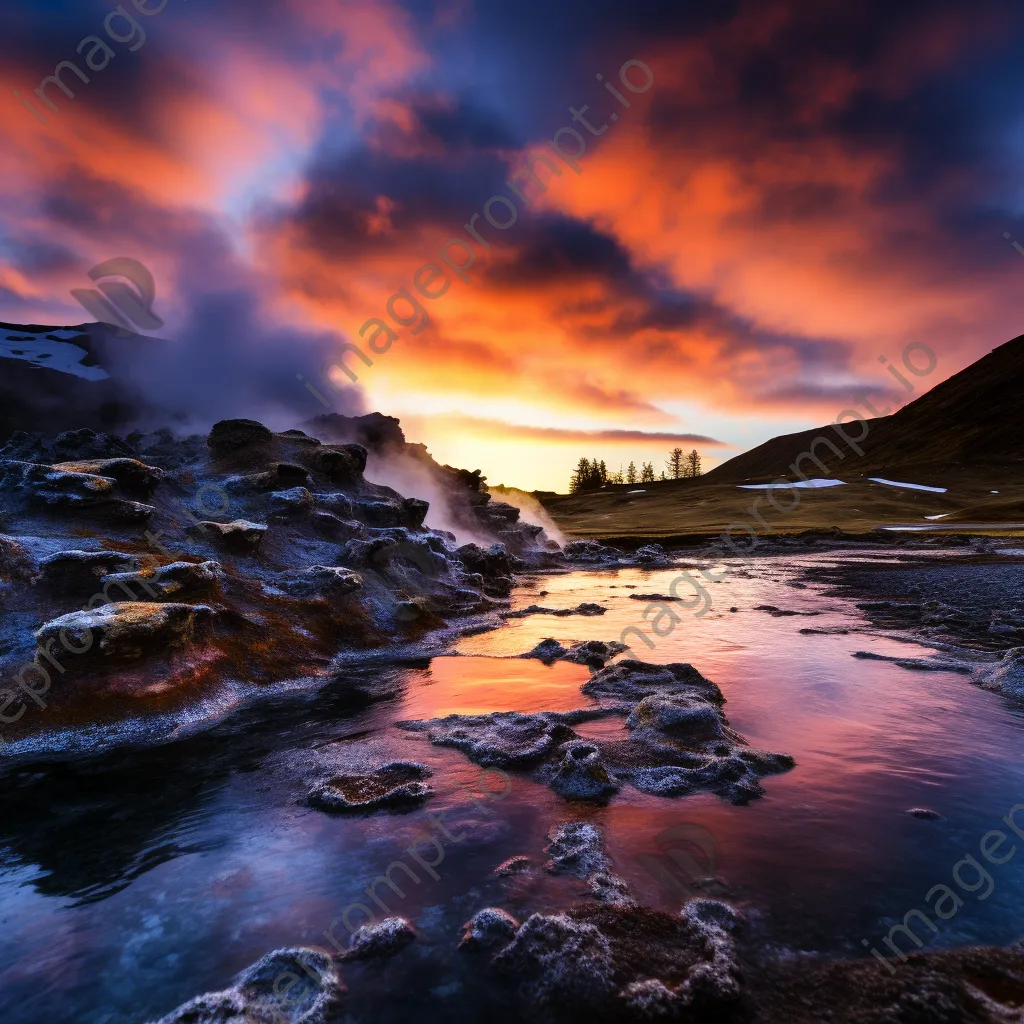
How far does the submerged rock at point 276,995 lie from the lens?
17.9 feet

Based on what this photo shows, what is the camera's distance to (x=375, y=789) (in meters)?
10.0

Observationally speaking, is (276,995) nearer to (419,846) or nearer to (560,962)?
(419,846)

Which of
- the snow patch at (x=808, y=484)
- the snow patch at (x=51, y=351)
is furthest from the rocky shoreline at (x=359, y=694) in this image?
the snow patch at (x=808, y=484)

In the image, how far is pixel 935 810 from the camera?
29.4 feet

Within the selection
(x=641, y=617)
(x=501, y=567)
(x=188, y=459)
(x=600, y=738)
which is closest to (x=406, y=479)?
(x=501, y=567)

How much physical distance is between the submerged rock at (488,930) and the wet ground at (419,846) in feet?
0.64

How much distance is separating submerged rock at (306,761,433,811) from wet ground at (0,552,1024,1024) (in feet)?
1.03

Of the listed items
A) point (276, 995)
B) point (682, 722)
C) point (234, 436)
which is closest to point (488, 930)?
point (276, 995)

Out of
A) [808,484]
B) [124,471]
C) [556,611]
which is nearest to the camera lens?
[124,471]

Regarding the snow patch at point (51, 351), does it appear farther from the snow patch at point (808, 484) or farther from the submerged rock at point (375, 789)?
the snow patch at point (808, 484)

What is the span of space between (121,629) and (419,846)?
9.27 meters

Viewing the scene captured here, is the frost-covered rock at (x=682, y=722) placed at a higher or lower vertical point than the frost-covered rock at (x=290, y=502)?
lower

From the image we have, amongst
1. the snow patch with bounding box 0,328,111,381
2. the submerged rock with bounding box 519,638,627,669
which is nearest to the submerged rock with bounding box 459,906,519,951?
the submerged rock with bounding box 519,638,627,669

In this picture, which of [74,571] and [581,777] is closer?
[581,777]
